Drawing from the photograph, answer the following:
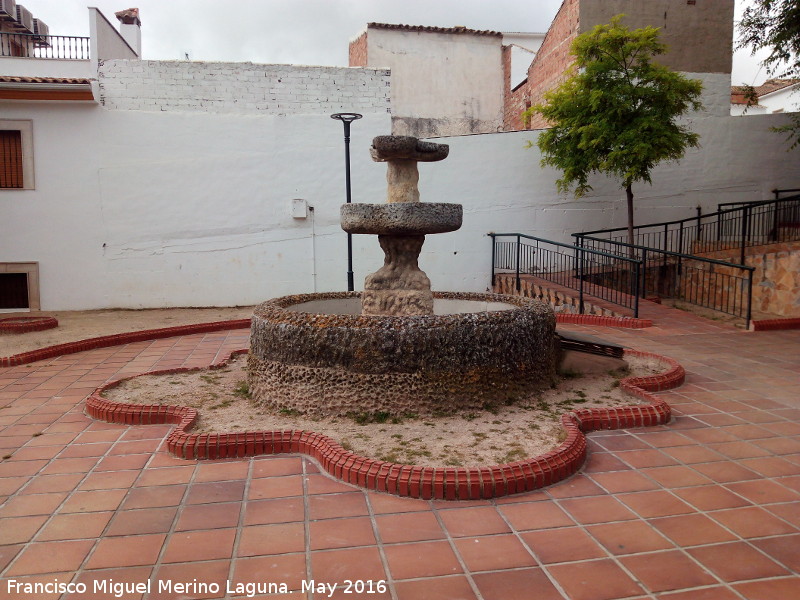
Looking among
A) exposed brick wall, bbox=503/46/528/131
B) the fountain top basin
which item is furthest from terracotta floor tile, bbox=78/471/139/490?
exposed brick wall, bbox=503/46/528/131

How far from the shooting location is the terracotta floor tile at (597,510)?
3072mm

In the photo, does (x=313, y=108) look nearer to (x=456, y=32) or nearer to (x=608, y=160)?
(x=608, y=160)

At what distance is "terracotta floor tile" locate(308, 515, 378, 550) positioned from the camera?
2.84 m

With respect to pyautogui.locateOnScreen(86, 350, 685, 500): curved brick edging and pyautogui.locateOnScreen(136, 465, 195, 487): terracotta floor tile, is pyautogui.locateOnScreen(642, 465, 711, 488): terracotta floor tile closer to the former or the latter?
pyautogui.locateOnScreen(86, 350, 685, 500): curved brick edging

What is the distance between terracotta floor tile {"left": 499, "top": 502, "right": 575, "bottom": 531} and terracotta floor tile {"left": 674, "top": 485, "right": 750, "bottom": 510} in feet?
2.39

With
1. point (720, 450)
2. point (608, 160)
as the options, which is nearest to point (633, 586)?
point (720, 450)

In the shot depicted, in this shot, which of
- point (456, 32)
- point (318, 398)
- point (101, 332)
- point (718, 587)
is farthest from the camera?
point (456, 32)

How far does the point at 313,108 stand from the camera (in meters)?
12.0

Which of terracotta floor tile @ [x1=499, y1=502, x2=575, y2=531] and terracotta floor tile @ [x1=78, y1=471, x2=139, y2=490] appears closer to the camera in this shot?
terracotta floor tile @ [x1=499, y1=502, x2=575, y2=531]

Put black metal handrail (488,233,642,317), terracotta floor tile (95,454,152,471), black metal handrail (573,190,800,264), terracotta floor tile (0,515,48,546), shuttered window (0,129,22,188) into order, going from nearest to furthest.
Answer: terracotta floor tile (0,515,48,546)
terracotta floor tile (95,454,152,471)
shuttered window (0,129,22,188)
black metal handrail (488,233,642,317)
black metal handrail (573,190,800,264)

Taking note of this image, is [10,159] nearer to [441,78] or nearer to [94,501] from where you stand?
[94,501]

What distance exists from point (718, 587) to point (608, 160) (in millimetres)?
9411

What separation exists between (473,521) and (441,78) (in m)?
16.5

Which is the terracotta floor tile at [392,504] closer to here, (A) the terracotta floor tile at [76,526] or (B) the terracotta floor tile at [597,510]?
(B) the terracotta floor tile at [597,510]
